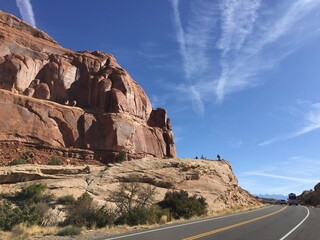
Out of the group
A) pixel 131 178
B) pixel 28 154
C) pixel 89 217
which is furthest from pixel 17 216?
pixel 28 154

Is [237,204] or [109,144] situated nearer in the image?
[237,204]

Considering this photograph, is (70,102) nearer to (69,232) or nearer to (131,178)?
(131,178)

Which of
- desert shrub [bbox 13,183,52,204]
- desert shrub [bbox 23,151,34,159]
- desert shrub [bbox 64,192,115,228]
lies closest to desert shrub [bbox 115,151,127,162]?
desert shrub [bbox 23,151,34,159]

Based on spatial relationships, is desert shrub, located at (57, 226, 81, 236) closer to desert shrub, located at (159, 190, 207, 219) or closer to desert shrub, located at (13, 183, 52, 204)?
desert shrub, located at (159, 190, 207, 219)

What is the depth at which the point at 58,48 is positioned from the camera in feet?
293

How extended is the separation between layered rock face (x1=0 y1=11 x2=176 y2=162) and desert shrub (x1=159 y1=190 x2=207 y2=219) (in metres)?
42.4

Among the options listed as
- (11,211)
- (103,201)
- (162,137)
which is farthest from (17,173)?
(162,137)

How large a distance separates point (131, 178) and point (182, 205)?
9972mm

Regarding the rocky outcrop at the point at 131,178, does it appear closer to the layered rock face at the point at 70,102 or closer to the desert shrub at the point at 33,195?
the desert shrub at the point at 33,195

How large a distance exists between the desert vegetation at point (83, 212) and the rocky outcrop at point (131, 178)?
2.35 metres

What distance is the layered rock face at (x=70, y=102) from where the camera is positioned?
221 feet

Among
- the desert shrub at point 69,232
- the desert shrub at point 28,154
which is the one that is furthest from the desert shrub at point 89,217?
the desert shrub at point 28,154

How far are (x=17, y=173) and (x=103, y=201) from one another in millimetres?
12297

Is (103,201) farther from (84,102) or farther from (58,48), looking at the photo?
(58,48)
